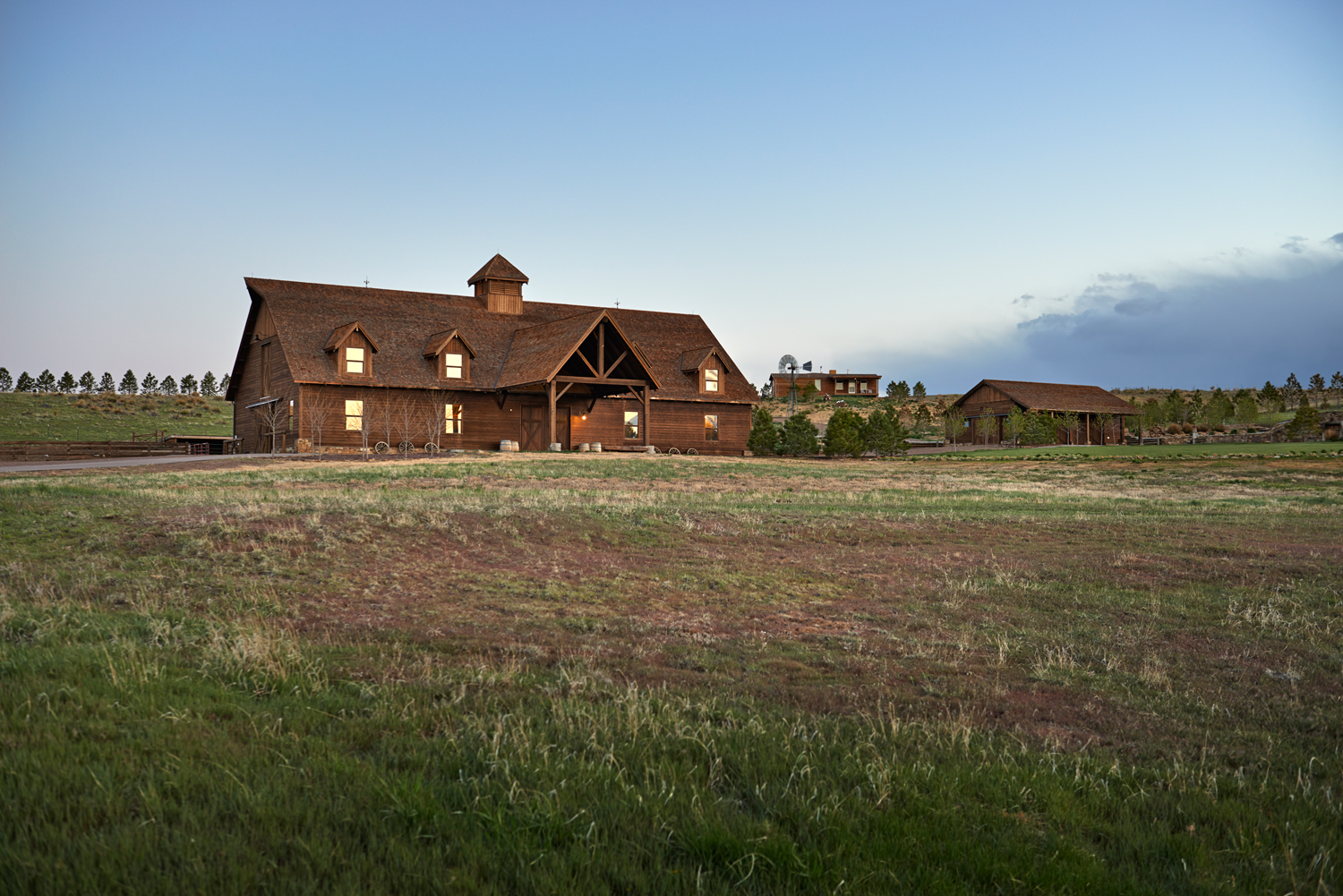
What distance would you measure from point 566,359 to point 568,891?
120ft

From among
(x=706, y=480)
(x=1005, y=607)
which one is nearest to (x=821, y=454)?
(x=706, y=480)

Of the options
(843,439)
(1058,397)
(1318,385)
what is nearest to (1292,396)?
(1318,385)

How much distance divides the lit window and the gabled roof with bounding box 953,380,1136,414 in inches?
2360

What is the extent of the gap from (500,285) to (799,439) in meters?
21.1

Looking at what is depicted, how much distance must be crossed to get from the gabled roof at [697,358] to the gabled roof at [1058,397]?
4062 cm

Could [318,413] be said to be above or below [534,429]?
above

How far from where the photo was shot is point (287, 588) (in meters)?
10.1

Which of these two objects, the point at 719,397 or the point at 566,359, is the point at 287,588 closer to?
the point at 566,359

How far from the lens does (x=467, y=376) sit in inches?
1683

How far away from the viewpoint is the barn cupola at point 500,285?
48.2 meters

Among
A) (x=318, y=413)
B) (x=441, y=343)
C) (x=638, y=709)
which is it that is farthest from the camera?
(x=441, y=343)

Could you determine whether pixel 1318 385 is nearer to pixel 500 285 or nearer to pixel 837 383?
pixel 837 383

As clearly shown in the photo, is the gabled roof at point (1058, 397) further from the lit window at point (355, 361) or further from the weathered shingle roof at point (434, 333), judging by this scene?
the lit window at point (355, 361)

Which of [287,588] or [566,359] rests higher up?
[566,359]
